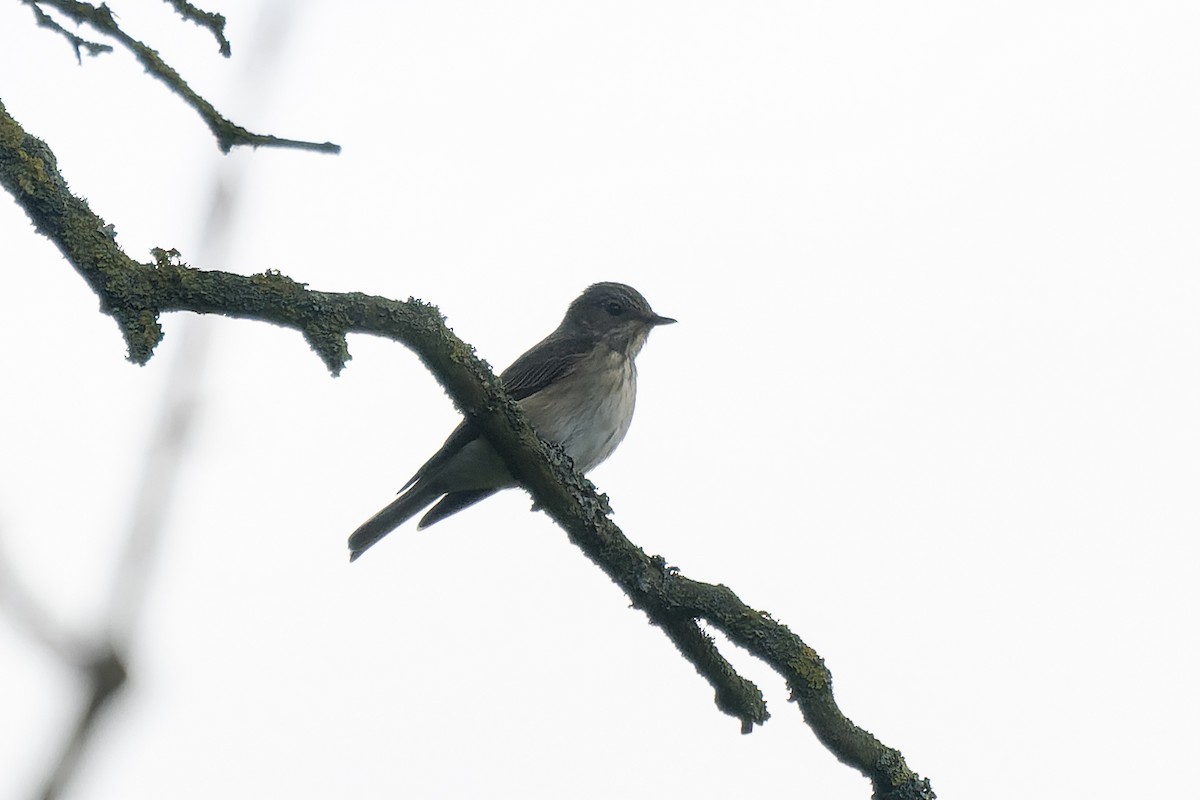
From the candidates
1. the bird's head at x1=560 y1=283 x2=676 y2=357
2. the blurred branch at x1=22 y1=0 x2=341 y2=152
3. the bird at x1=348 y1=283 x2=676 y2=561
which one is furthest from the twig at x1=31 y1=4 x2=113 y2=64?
the bird's head at x1=560 y1=283 x2=676 y2=357

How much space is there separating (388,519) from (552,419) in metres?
1.12

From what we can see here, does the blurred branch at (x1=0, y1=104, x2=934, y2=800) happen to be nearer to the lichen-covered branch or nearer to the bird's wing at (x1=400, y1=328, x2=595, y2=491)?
the lichen-covered branch

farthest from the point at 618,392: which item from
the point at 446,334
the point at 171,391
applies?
the point at 171,391

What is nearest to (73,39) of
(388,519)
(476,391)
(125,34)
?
(125,34)

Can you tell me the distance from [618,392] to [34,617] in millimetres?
7029

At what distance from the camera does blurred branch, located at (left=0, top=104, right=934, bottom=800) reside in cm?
360

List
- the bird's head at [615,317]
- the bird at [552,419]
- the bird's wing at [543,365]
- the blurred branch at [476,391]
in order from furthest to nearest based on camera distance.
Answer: the bird's head at [615,317]
the bird's wing at [543,365]
the bird at [552,419]
the blurred branch at [476,391]

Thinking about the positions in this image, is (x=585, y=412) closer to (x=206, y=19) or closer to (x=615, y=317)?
(x=615, y=317)

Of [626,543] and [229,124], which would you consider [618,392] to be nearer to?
[626,543]

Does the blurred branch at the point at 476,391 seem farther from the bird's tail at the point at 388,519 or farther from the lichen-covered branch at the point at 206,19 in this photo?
the bird's tail at the point at 388,519

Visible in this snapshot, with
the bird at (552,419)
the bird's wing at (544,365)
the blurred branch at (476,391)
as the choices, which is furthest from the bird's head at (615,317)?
the blurred branch at (476,391)

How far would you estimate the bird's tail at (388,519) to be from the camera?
326 inches

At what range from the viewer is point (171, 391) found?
2.03m

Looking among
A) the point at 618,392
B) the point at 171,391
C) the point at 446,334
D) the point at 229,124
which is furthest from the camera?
the point at 618,392
